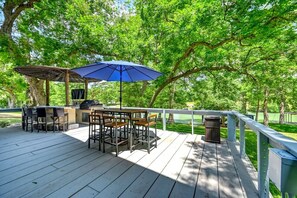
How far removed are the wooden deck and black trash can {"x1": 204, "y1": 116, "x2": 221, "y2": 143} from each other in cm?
29

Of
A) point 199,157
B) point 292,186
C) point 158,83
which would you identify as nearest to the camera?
point 292,186

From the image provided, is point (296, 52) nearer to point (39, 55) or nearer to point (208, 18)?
point (208, 18)

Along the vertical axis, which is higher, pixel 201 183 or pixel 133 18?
pixel 133 18

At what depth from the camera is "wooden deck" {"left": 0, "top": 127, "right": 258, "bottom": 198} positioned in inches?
79.1

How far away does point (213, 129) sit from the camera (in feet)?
13.6

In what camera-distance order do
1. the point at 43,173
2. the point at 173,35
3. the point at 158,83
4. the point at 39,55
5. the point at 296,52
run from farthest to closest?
the point at 158,83, the point at 39,55, the point at 173,35, the point at 296,52, the point at 43,173

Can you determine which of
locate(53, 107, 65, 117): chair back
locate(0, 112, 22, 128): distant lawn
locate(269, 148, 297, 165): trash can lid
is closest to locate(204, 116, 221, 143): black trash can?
locate(269, 148, 297, 165): trash can lid

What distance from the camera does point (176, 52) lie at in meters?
6.92

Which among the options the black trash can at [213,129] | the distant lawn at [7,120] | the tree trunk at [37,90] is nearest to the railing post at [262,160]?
the black trash can at [213,129]

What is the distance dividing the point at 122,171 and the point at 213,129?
2.72 metres

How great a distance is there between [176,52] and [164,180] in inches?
Result: 227

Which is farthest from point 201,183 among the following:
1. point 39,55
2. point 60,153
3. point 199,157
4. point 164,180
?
point 39,55

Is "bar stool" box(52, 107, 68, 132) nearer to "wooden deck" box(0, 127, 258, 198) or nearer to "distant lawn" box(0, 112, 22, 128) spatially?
"wooden deck" box(0, 127, 258, 198)

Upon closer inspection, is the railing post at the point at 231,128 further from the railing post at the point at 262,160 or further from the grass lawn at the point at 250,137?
the railing post at the point at 262,160
